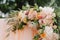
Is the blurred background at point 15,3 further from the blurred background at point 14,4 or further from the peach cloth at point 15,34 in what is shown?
the peach cloth at point 15,34

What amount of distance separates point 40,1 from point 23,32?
456 mm

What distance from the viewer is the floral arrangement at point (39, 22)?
3.52 feet

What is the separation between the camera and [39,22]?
108 cm

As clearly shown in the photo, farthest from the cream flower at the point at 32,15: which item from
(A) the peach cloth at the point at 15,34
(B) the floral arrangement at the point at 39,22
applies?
(A) the peach cloth at the point at 15,34

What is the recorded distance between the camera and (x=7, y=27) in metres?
1.17

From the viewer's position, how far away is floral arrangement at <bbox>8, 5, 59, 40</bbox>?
1.07 meters

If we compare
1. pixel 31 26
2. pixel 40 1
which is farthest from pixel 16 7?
pixel 31 26

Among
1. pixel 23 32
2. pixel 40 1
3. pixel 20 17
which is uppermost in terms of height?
pixel 40 1

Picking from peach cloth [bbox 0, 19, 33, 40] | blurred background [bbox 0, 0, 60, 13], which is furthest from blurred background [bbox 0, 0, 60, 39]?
peach cloth [bbox 0, 19, 33, 40]

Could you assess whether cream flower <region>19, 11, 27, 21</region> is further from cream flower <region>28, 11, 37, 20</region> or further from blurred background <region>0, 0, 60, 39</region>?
blurred background <region>0, 0, 60, 39</region>

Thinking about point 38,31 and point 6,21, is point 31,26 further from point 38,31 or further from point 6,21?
point 6,21

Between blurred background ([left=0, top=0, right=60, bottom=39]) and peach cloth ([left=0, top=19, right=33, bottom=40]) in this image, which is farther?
blurred background ([left=0, top=0, right=60, bottom=39])

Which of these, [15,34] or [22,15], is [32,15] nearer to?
[22,15]

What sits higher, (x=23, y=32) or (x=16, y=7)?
(x=16, y=7)
